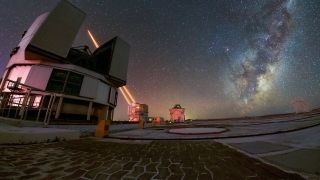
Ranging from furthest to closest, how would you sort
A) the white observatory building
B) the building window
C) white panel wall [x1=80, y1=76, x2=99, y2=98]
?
1. white panel wall [x1=80, y1=76, x2=99, y2=98]
2. the building window
3. the white observatory building

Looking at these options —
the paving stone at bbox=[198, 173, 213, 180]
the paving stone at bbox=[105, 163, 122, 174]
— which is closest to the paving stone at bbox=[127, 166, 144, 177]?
the paving stone at bbox=[105, 163, 122, 174]

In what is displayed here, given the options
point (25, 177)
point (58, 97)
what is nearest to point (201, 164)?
point (25, 177)

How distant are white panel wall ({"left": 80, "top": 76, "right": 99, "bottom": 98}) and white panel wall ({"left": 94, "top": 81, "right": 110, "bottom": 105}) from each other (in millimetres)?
1143

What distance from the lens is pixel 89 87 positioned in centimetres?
3625

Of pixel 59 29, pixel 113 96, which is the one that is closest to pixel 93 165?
pixel 59 29

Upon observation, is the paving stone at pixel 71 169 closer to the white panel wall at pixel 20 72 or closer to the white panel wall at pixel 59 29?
the white panel wall at pixel 59 29

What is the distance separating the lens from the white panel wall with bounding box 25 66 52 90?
31.2 meters

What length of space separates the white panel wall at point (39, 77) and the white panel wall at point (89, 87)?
6.66 m

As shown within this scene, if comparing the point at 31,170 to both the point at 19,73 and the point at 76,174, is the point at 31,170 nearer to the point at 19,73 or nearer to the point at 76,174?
the point at 76,174

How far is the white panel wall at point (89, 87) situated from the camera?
35.1 meters

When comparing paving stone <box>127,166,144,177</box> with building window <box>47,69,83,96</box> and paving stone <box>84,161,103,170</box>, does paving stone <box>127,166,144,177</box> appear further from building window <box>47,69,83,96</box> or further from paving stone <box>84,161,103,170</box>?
building window <box>47,69,83,96</box>

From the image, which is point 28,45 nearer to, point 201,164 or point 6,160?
point 6,160

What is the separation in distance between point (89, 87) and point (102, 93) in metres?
4.65

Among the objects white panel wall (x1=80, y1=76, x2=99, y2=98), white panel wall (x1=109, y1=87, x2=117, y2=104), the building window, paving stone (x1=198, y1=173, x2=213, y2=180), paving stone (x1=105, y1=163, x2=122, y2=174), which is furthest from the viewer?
white panel wall (x1=109, y1=87, x2=117, y2=104)
